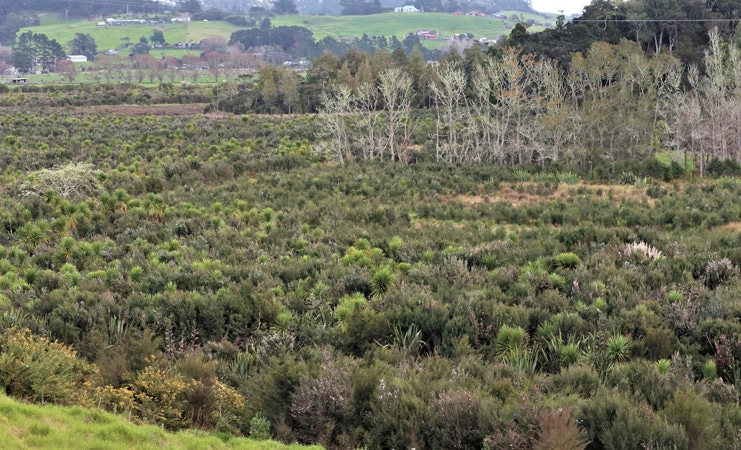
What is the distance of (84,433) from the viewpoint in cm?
573

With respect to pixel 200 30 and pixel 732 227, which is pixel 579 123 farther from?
pixel 200 30

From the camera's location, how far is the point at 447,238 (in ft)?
54.3

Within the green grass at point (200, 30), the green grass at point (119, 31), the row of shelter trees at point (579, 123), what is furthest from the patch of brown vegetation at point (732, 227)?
the green grass at point (119, 31)

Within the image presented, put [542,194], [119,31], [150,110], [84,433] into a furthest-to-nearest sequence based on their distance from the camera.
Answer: [119,31]
[150,110]
[542,194]
[84,433]

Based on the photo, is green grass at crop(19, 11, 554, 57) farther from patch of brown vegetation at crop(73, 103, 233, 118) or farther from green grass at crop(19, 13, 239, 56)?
patch of brown vegetation at crop(73, 103, 233, 118)

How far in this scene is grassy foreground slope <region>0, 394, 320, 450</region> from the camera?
5.41 meters

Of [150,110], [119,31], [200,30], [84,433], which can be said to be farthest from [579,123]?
[200,30]

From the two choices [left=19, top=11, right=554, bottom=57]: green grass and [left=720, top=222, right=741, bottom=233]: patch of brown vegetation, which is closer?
[left=720, top=222, right=741, bottom=233]: patch of brown vegetation

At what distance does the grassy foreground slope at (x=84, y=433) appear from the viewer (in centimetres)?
541

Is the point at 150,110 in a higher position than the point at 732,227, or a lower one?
higher

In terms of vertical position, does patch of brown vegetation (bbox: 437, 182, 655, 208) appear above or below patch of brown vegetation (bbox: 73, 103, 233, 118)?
below

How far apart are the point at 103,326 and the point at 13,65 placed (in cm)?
13557

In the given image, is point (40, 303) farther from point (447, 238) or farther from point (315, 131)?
point (315, 131)

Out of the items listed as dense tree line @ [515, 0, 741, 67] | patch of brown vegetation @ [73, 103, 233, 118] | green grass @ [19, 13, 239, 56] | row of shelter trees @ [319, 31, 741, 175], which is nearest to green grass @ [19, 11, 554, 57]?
green grass @ [19, 13, 239, 56]
